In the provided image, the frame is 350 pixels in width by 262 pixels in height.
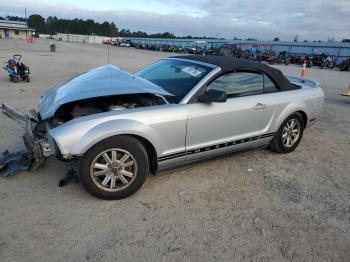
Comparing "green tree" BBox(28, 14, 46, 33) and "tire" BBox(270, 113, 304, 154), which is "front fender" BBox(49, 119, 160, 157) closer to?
"tire" BBox(270, 113, 304, 154)

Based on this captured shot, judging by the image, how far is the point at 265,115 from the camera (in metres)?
4.52

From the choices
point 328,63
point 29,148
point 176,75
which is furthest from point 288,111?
point 328,63

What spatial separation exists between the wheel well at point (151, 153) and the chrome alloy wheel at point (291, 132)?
233 centimetres

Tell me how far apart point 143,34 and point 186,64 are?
146734mm

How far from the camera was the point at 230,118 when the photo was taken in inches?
161

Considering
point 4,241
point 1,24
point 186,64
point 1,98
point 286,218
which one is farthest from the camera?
point 1,24

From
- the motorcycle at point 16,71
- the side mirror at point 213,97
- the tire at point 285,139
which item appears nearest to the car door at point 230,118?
the side mirror at point 213,97

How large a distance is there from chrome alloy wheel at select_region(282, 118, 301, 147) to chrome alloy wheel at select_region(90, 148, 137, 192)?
267cm

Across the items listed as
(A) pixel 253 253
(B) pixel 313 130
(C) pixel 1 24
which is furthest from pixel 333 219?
(C) pixel 1 24

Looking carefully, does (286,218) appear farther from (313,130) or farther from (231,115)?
(313,130)

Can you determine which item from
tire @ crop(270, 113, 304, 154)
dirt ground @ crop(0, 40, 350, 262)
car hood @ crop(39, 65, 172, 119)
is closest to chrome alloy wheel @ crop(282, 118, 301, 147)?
tire @ crop(270, 113, 304, 154)

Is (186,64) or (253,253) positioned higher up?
(186,64)

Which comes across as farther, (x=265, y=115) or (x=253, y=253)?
(x=265, y=115)

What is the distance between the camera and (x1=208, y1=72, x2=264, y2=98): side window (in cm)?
413
